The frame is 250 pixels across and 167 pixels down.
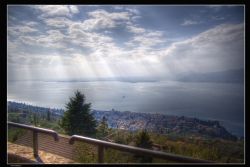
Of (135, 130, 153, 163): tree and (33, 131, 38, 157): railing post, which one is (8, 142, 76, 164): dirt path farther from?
(135, 130, 153, 163): tree

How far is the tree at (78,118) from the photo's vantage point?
11938 millimetres

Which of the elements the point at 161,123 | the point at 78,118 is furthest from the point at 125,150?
the point at 78,118

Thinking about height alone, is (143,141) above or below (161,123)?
below

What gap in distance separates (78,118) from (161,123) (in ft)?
19.6

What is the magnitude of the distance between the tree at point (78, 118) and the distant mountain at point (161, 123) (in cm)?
250

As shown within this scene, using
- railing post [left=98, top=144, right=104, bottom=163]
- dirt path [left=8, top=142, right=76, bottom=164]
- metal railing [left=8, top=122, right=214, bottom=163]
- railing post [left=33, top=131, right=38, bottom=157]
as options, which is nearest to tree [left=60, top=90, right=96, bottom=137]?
dirt path [left=8, top=142, right=76, bottom=164]

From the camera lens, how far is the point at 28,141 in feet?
16.6

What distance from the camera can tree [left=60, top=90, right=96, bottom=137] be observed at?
1194 centimetres

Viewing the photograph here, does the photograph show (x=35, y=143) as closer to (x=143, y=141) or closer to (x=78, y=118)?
(x=143, y=141)


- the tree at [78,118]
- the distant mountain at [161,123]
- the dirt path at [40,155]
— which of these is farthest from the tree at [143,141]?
the tree at [78,118]

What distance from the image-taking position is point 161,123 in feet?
26.6

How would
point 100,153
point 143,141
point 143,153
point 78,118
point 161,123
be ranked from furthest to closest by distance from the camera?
point 78,118 < point 161,123 < point 143,141 < point 100,153 < point 143,153
